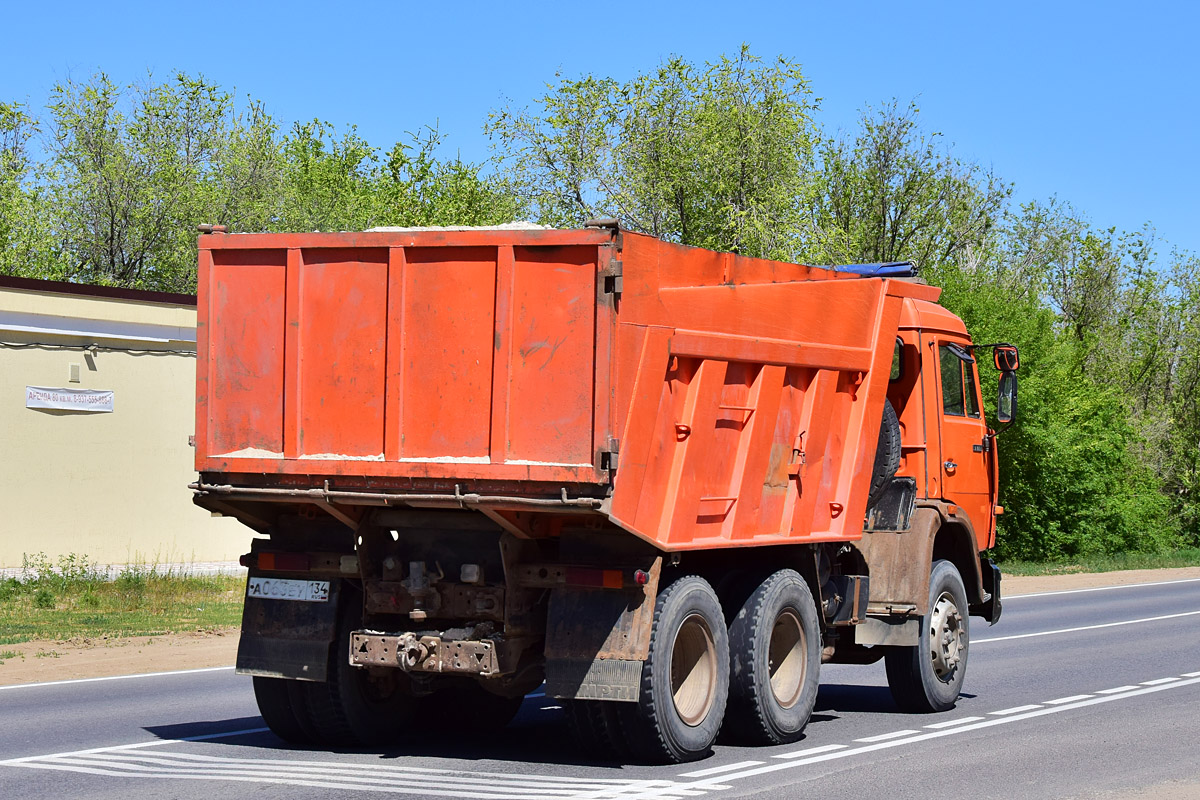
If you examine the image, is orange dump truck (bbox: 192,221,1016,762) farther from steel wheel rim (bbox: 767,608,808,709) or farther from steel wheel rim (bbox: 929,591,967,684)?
steel wheel rim (bbox: 929,591,967,684)

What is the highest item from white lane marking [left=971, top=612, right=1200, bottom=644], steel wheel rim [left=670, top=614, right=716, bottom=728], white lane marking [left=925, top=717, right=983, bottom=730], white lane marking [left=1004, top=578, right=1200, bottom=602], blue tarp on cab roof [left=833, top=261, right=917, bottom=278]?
blue tarp on cab roof [left=833, top=261, right=917, bottom=278]

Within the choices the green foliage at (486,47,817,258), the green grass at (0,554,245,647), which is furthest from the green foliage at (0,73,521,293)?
the green grass at (0,554,245,647)

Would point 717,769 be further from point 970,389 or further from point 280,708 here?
point 970,389

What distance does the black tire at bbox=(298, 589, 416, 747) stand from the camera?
8.97 m

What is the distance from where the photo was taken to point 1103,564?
38375 mm

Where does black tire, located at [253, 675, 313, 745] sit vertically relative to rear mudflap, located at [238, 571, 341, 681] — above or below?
below

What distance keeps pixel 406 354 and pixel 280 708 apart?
2415 millimetres

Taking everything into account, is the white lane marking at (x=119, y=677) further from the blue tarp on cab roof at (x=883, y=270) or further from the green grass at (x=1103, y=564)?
the green grass at (x=1103, y=564)

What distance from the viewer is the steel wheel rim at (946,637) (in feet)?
37.2

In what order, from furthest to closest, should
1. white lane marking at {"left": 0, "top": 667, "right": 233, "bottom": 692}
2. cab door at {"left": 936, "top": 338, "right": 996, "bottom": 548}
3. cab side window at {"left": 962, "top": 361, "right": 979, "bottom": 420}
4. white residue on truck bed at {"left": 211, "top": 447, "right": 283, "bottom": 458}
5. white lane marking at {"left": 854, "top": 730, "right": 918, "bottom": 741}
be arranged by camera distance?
white lane marking at {"left": 0, "top": 667, "right": 233, "bottom": 692} → cab side window at {"left": 962, "top": 361, "right": 979, "bottom": 420} → cab door at {"left": 936, "top": 338, "right": 996, "bottom": 548} → white lane marking at {"left": 854, "top": 730, "right": 918, "bottom": 741} → white residue on truck bed at {"left": 211, "top": 447, "right": 283, "bottom": 458}

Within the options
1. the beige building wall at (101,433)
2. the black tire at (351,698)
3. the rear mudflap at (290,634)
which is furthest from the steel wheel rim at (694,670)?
the beige building wall at (101,433)

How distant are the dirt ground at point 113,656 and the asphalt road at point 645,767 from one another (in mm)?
833

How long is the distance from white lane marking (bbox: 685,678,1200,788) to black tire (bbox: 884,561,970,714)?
22.7 inches

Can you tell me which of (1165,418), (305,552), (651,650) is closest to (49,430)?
(305,552)
